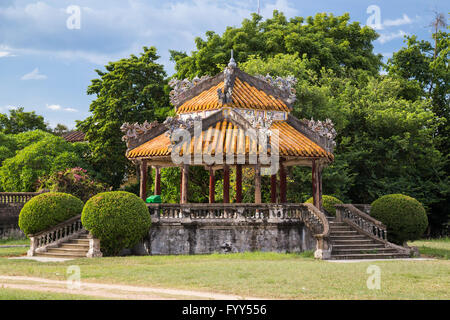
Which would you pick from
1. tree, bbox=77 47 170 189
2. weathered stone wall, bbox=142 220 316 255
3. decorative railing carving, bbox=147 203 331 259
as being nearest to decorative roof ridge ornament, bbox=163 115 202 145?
decorative railing carving, bbox=147 203 331 259

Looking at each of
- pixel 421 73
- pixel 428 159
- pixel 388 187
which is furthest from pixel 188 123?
pixel 421 73

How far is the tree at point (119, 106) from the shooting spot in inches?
1909

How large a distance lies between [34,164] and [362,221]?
100ft

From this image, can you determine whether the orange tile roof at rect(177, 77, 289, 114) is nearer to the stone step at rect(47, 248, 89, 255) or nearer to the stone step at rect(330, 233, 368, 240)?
the stone step at rect(330, 233, 368, 240)

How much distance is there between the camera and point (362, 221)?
2777 centimetres

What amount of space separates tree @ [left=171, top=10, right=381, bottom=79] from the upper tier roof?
1317 centimetres

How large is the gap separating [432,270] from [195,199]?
3073 cm

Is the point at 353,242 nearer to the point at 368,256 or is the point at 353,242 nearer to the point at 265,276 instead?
the point at 368,256

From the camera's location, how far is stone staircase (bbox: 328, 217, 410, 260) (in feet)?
80.7

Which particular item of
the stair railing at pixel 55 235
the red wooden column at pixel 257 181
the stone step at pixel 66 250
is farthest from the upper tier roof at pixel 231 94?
the stone step at pixel 66 250

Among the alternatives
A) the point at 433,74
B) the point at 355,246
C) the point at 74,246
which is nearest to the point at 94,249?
the point at 74,246

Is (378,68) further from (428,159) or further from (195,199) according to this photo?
(195,199)

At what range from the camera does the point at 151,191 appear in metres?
50.5

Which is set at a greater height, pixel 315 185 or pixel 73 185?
pixel 73 185
